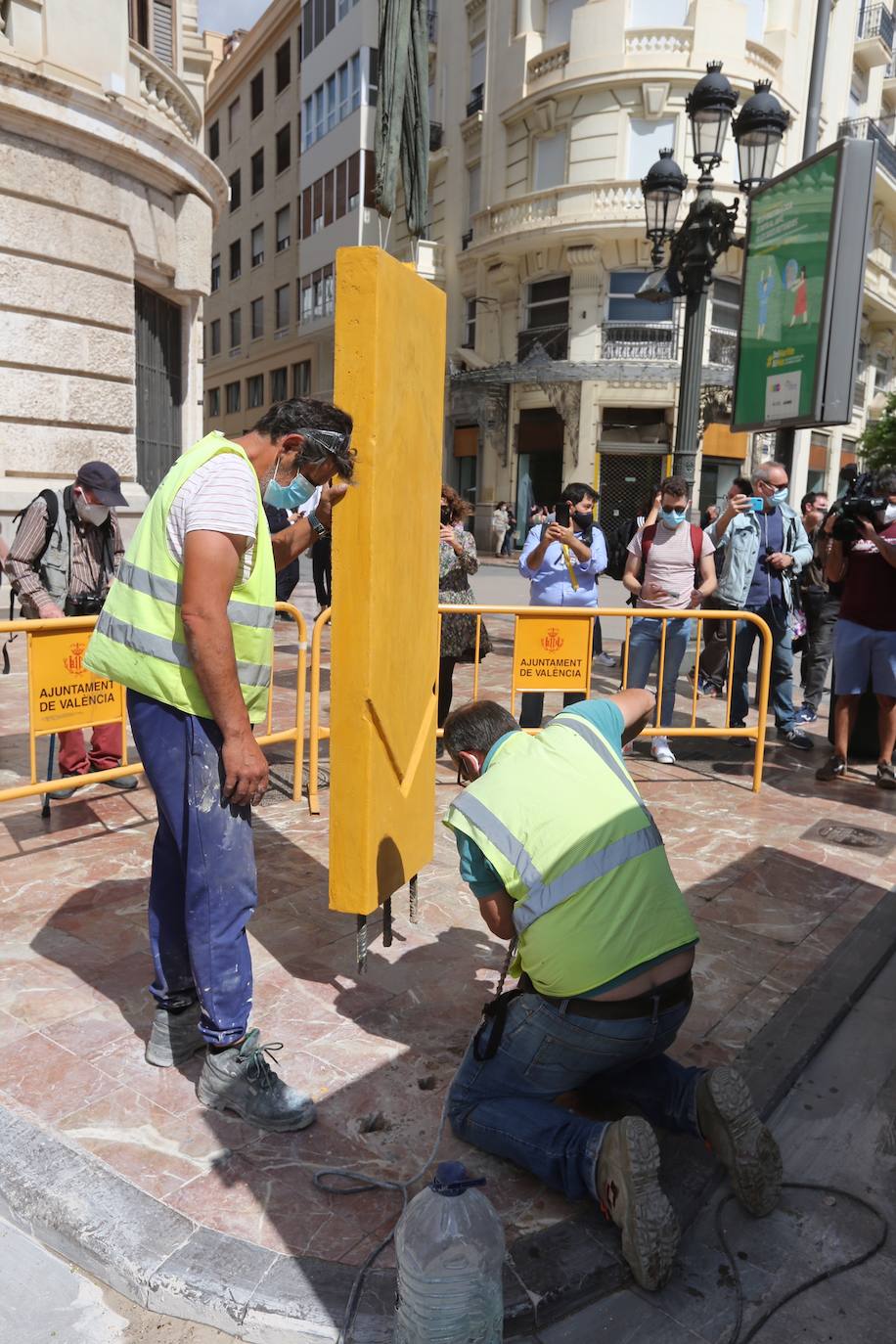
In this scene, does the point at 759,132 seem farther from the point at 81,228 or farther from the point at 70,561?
the point at 81,228

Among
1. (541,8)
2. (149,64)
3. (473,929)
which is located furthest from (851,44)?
(473,929)

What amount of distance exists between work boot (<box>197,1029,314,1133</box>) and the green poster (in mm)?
6750

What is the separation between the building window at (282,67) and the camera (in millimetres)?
Result: 39219

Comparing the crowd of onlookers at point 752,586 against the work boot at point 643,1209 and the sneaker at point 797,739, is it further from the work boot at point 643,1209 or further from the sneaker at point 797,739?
the work boot at point 643,1209

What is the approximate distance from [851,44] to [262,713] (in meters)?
37.4

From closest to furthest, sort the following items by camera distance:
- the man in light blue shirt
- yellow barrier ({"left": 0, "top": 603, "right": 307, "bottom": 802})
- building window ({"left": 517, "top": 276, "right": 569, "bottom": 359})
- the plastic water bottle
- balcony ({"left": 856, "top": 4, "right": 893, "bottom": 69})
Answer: the plastic water bottle < yellow barrier ({"left": 0, "top": 603, "right": 307, "bottom": 802}) < the man in light blue shirt < building window ({"left": 517, "top": 276, "right": 569, "bottom": 359}) < balcony ({"left": 856, "top": 4, "right": 893, "bottom": 69})

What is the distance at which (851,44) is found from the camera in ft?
105

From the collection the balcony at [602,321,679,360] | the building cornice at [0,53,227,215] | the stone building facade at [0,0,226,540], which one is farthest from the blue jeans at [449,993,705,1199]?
the balcony at [602,321,679,360]

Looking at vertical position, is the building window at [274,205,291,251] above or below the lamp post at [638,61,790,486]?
above

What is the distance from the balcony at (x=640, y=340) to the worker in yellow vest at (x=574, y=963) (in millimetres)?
27154

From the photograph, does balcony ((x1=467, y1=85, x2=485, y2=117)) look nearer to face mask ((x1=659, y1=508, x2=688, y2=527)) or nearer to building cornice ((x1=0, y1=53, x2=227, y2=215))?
building cornice ((x1=0, y1=53, x2=227, y2=215))

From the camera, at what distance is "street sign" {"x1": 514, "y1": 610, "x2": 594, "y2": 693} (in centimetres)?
637

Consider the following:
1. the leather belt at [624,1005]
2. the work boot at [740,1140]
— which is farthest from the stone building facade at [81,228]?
the work boot at [740,1140]

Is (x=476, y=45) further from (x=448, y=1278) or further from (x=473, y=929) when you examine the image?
(x=448, y=1278)
